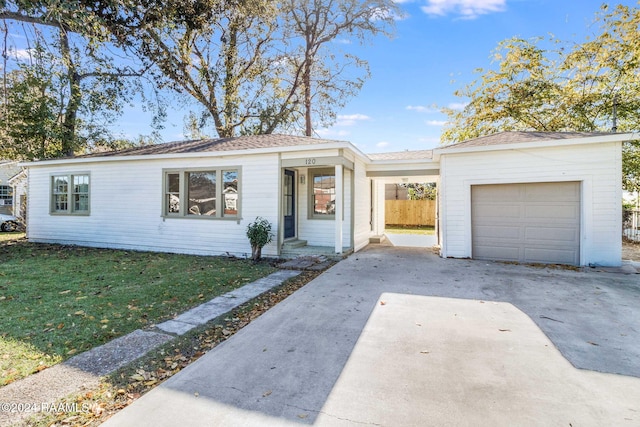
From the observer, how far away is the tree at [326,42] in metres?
17.7

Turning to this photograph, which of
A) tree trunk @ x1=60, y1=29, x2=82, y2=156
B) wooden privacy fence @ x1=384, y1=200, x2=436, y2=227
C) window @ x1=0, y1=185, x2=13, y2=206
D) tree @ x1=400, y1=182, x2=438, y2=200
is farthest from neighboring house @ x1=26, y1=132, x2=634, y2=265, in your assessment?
window @ x1=0, y1=185, x2=13, y2=206

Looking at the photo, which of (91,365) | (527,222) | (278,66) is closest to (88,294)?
(91,365)

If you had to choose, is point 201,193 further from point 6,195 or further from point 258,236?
point 6,195

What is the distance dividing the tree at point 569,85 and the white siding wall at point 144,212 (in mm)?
12159

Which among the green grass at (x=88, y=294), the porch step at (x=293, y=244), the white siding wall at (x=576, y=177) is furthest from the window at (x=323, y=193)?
the white siding wall at (x=576, y=177)

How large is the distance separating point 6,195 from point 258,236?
26.0 metres

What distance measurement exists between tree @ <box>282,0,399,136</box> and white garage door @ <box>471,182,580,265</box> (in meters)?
12.9

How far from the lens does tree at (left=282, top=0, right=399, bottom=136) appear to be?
58.0ft

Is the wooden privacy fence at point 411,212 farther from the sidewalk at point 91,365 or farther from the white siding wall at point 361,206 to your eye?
the sidewalk at point 91,365

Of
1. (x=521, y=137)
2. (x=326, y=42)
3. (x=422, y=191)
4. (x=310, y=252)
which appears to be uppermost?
(x=326, y=42)

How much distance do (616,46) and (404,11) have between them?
926 cm

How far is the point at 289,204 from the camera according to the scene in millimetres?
9859

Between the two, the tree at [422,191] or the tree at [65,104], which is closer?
the tree at [65,104]

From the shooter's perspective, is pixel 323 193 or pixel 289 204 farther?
pixel 323 193
